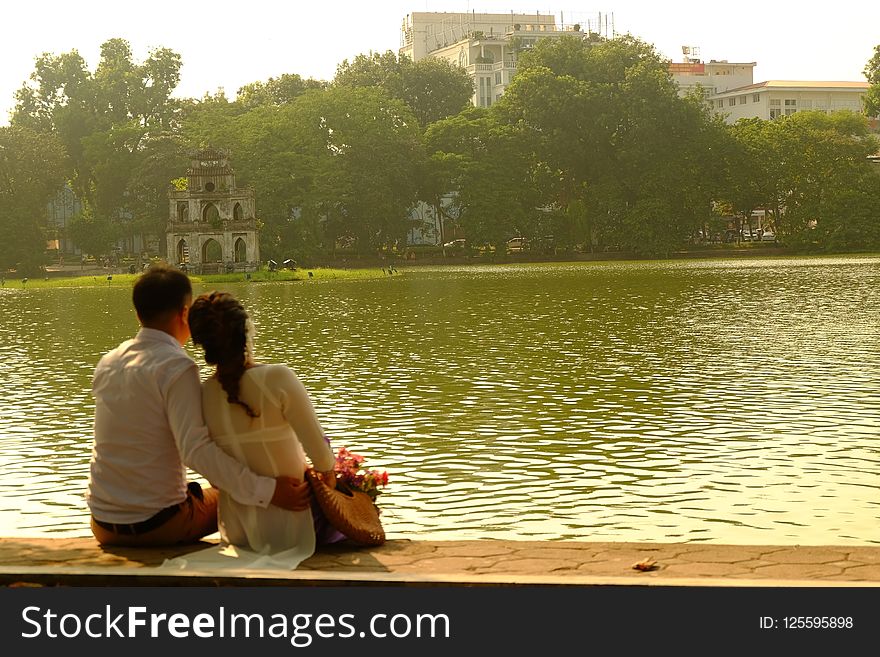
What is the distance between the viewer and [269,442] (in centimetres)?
581

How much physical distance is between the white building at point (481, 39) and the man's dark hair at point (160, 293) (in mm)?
108955

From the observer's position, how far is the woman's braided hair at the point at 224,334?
565 cm

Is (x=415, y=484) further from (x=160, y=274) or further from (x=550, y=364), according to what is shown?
(x=550, y=364)

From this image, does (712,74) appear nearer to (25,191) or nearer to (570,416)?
(25,191)

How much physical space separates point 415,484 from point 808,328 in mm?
14538

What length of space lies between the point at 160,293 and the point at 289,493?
1.03 meters

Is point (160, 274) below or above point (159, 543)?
above

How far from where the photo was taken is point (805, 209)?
77.5 m

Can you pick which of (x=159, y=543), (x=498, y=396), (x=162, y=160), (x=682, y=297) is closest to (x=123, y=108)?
(x=162, y=160)

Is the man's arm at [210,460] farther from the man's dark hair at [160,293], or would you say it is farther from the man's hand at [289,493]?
the man's dark hair at [160,293]

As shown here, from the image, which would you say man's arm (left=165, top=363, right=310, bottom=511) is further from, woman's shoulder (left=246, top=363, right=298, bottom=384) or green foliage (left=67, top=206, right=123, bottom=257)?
green foliage (left=67, top=206, right=123, bottom=257)

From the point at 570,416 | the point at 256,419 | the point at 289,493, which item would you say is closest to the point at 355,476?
the point at 289,493

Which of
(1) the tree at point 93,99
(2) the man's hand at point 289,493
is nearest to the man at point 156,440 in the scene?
(2) the man's hand at point 289,493

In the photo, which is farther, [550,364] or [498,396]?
[550,364]
